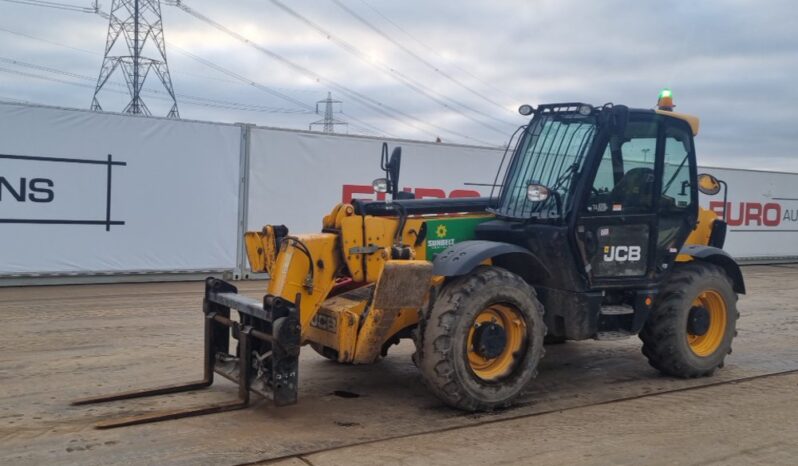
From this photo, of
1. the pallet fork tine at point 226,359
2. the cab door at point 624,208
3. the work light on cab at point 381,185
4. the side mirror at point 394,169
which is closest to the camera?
the pallet fork tine at point 226,359

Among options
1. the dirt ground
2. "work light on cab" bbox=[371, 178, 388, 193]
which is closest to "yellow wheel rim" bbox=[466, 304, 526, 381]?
the dirt ground

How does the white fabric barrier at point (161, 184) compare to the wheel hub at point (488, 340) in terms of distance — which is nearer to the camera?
the wheel hub at point (488, 340)

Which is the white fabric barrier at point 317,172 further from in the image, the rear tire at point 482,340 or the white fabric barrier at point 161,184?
the rear tire at point 482,340

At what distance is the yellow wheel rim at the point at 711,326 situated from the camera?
22.7 feet

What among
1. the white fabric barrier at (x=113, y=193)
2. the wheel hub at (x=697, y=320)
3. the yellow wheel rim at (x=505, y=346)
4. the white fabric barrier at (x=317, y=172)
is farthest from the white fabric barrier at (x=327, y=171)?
the yellow wheel rim at (x=505, y=346)

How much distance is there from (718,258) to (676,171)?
101 cm

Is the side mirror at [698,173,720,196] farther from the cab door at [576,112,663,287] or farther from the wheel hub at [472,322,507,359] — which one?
the wheel hub at [472,322,507,359]

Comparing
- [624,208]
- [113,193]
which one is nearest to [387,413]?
[624,208]

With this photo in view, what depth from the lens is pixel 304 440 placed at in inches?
189

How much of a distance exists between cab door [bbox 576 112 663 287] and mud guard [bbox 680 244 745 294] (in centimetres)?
66

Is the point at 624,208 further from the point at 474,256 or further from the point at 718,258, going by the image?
the point at 474,256

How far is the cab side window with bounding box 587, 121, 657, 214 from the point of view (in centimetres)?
625

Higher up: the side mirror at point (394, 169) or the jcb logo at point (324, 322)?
the side mirror at point (394, 169)

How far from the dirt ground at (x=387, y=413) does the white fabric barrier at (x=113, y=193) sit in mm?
3636
